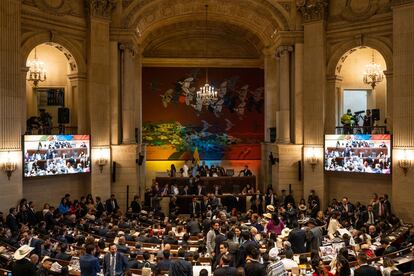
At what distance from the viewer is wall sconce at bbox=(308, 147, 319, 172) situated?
75.4 feet

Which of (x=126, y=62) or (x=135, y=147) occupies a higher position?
(x=126, y=62)

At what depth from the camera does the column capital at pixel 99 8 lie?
22.1 metres

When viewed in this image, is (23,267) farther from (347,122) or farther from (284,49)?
(284,49)

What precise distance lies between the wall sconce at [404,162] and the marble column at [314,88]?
4.23 metres

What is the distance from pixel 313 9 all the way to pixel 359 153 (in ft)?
24.2

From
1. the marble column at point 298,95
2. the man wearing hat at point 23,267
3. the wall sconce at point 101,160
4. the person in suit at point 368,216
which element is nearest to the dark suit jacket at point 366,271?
the man wearing hat at point 23,267

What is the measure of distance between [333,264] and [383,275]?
1182 millimetres

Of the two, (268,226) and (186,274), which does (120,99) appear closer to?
(268,226)

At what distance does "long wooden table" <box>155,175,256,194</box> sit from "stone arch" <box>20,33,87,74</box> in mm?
7958

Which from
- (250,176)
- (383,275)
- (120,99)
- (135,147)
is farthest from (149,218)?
(383,275)

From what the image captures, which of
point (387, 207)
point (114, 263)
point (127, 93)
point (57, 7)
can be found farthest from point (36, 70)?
point (387, 207)

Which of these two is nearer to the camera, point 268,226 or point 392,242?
point 392,242

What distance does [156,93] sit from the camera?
103 ft

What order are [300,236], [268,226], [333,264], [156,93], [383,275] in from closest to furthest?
[383,275] → [333,264] → [300,236] → [268,226] → [156,93]
